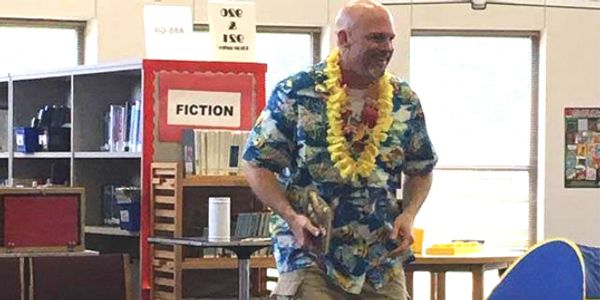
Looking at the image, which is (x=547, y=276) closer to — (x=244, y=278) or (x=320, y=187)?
(x=320, y=187)

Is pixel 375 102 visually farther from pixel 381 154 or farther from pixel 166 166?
pixel 166 166

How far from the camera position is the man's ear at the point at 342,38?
294cm

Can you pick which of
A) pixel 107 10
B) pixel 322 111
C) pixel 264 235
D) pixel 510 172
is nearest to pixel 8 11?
pixel 107 10

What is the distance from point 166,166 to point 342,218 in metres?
2.54

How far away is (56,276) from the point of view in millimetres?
4754

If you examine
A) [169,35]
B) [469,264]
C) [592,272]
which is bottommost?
[469,264]

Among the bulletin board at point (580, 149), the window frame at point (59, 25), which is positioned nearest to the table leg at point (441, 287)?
the bulletin board at point (580, 149)

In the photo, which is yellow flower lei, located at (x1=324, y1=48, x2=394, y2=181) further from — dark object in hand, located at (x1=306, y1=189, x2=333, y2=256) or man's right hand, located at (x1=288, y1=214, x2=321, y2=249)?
man's right hand, located at (x1=288, y1=214, x2=321, y2=249)

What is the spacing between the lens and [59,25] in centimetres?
779

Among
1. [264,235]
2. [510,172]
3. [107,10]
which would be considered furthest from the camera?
[510,172]

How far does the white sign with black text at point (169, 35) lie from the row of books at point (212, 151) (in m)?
0.62

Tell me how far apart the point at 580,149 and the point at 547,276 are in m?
4.64

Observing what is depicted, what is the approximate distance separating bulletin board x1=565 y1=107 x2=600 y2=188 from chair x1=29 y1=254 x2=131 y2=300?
438 cm

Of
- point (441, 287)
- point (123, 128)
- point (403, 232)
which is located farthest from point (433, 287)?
point (403, 232)
